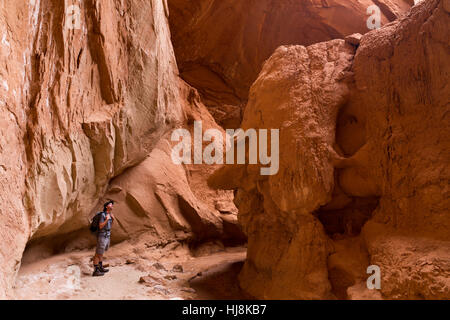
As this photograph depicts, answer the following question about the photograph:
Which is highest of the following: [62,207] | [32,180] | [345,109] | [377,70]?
[377,70]

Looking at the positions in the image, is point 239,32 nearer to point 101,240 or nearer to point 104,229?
point 104,229

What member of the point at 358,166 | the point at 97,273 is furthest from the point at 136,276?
the point at 358,166

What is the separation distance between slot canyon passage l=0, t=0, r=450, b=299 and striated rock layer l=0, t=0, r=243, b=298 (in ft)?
0.07

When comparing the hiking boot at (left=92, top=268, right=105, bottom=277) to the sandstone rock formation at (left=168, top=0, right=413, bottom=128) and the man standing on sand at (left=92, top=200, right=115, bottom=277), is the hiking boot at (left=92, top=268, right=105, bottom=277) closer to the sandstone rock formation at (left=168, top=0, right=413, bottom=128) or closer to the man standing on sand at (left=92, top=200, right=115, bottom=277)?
the man standing on sand at (left=92, top=200, right=115, bottom=277)

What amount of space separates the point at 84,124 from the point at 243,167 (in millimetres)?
2352

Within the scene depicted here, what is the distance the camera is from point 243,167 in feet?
17.8

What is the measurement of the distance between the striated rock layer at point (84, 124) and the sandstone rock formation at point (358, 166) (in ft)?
7.57

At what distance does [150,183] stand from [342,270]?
403 centimetres

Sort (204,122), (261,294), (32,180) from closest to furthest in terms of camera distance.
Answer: (32,180)
(261,294)
(204,122)

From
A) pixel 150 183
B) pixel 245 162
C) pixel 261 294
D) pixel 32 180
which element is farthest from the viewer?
pixel 150 183

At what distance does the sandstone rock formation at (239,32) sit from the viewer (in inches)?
389

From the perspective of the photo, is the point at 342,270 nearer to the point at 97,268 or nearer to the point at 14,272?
the point at 97,268

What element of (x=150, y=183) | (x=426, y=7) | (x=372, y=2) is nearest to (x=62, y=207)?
(x=150, y=183)

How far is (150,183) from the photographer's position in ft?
22.8
